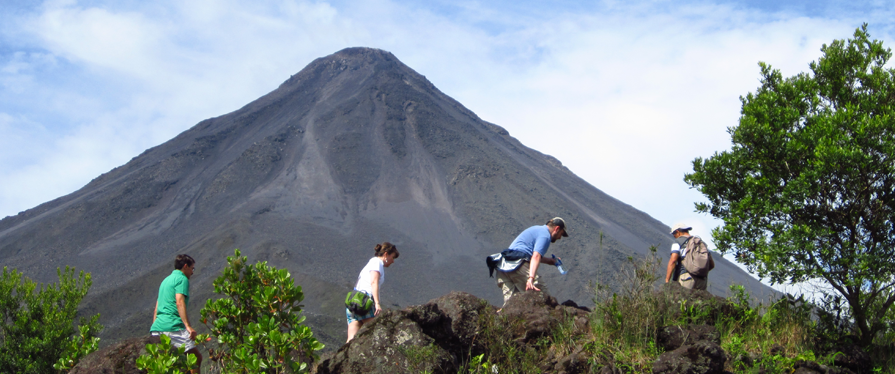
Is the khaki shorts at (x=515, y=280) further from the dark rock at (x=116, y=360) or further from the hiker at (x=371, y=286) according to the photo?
the dark rock at (x=116, y=360)

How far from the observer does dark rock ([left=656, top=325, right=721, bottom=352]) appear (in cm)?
445

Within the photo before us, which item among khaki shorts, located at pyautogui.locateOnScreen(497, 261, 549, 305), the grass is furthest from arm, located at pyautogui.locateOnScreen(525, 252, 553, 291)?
the grass

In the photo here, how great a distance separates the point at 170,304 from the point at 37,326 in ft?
15.3

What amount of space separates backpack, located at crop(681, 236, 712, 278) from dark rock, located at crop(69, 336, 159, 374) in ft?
16.0

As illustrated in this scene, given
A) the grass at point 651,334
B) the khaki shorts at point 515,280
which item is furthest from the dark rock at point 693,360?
the khaki shorts at point 515,280

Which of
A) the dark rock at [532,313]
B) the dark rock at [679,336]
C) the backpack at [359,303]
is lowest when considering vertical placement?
the dark rock at [679,336]

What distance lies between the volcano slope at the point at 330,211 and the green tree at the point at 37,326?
9.20 metres

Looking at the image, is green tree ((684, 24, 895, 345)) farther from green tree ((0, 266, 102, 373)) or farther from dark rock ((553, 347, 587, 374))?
green tree ((0, 266, 102, 373))

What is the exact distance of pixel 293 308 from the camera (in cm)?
425

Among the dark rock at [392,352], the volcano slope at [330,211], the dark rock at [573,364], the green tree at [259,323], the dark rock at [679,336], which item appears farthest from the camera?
the volcano slope at [330,211]

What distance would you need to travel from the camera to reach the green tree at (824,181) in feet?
16.2

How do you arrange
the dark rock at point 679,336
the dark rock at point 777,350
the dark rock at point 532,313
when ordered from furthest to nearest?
1. the dark rock at point 532,313
2. the dark rock at point 777,350
3. the dark rock at point 679,336

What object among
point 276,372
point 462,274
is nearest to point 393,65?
point 462,274

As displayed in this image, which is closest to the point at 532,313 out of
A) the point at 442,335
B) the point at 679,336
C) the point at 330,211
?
the point at 442,335
